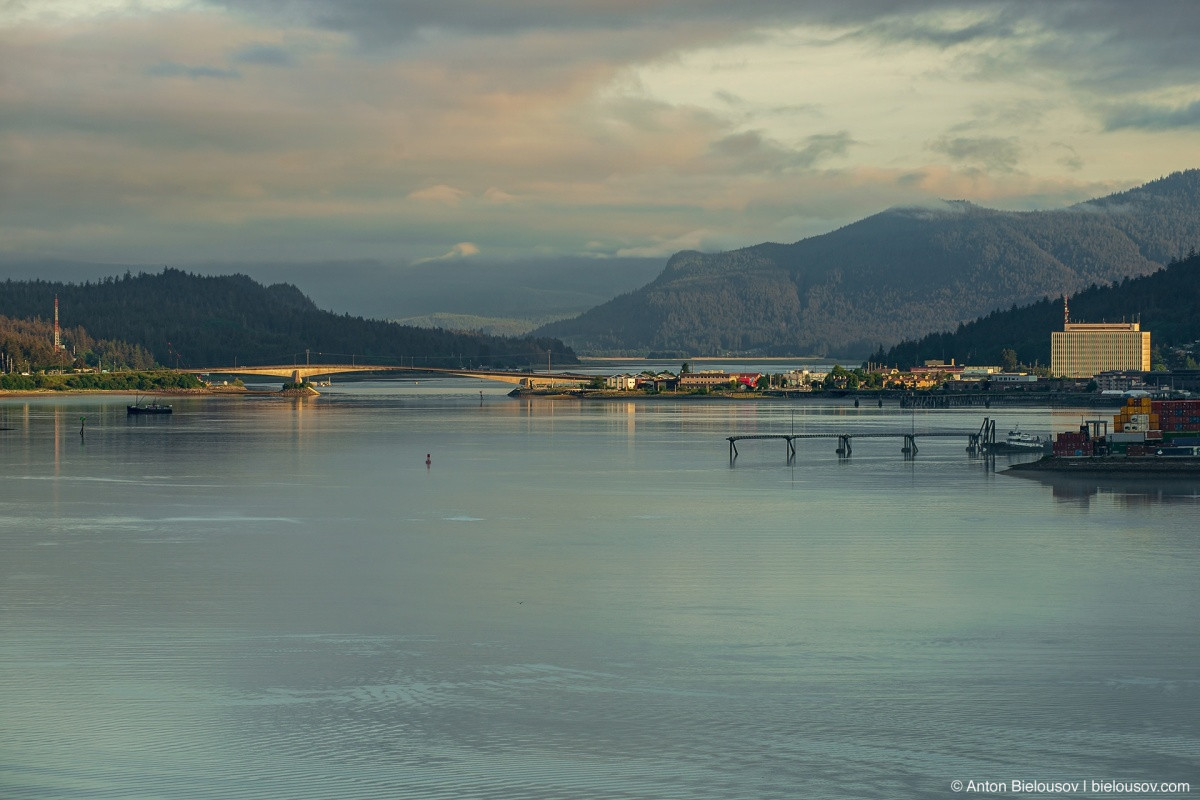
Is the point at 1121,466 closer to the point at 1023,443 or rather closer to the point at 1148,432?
the point at 1148,432

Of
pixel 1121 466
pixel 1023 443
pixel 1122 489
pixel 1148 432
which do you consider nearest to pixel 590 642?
pixel 1122 489

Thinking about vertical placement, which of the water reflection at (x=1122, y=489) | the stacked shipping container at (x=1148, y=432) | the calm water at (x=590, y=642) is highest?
the stacked shipping container at (x=1148, y=432)

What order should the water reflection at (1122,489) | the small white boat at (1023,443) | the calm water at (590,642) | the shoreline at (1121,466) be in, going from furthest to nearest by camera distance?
the small white boat at (1023,443), the shoreline at (1121,466), the water reflection at (1122,489), the calm water at (590,642)

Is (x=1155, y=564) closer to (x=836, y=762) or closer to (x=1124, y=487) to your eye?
(x=836, y=762)

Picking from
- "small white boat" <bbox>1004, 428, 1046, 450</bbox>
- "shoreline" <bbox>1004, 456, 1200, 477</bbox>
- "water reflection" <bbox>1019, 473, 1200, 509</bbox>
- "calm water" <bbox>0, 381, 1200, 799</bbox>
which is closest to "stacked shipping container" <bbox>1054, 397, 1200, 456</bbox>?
"shoreline" <bbox>1004, 456, 1200, 477</bbox>

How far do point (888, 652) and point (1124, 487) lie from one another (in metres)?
37.8

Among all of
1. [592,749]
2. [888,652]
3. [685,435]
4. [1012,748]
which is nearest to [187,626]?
[592,749]

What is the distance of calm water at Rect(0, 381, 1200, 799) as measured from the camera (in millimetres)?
16766

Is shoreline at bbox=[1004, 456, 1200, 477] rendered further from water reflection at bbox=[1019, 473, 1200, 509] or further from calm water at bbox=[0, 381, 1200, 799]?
calm water at bbox=[0, 381, 1200, 799]

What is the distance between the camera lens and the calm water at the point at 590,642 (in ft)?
55.0

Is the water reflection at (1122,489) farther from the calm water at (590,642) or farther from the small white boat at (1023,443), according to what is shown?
the small white boat at (1023,443)

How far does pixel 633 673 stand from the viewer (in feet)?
69.9

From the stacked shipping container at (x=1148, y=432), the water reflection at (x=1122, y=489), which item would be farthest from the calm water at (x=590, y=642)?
the stacked shipping container at (x=1148, y=432)

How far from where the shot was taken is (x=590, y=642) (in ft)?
78.0
